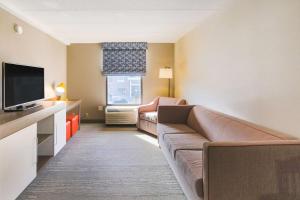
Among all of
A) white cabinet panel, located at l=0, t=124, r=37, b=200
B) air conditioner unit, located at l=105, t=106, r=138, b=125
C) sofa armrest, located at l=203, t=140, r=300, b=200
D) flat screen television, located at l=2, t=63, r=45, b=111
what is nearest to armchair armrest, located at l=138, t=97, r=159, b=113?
air conditioner unit, located at l=105, t=106, r=138, b=125

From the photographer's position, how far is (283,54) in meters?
1.98

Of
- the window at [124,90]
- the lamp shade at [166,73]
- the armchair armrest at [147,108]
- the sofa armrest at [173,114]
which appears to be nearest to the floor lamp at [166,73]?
the lamp shade at [166,73]

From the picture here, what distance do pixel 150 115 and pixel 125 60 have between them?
6.12ft

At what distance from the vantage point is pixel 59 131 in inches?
146

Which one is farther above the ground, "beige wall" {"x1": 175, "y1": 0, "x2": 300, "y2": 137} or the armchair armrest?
"beige wall" {"x1": 175, "y1": 0, "x2": 300, "y2": 137}

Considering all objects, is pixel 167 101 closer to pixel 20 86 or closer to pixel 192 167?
pixel 20 86

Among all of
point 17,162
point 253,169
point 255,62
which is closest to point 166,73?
point 255,62

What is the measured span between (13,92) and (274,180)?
2.82 meters

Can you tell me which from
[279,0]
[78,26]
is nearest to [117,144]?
[78,26]

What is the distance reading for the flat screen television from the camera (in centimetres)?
270

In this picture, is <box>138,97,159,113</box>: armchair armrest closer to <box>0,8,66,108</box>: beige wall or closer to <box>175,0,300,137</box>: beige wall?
<box>175,0,300,137</box>: beige wall

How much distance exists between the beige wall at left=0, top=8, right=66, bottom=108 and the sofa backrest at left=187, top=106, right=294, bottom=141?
2741 millimetres

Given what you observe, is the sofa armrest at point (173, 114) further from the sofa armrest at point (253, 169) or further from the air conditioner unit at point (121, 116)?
the sofa armrest at point (253, 169)

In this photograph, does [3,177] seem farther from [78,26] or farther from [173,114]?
[78,26]
